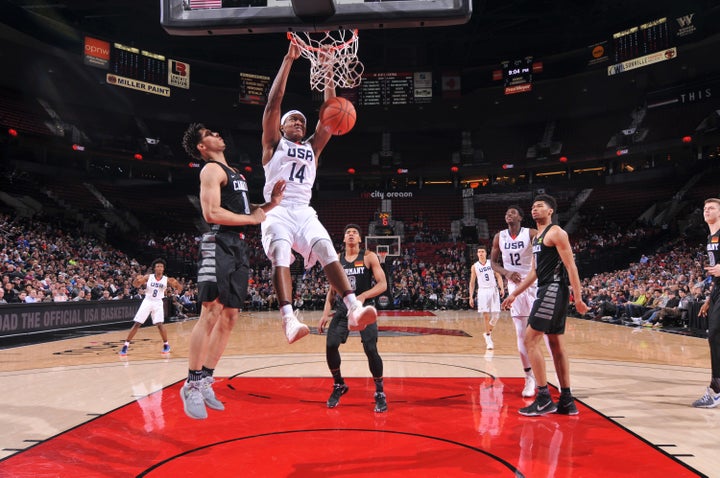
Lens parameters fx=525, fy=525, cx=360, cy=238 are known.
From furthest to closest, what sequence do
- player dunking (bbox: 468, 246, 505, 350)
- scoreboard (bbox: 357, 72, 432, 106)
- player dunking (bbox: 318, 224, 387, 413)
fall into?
1. scoreboard (bbox: 357, 72, 432, 106)
2. player dunking (bbox: 468, 246, 505, 350)
3. player dunking (bbox: 318, 224, 387, 413)

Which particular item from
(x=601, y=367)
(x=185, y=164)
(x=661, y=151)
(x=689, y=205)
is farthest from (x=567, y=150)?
(x=601, y=367)

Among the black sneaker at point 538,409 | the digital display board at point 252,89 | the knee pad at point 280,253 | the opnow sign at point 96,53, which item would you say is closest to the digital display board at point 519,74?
the digital display board at point 252,89

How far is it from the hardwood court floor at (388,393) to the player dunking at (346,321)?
25 cm

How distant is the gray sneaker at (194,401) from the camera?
404cm

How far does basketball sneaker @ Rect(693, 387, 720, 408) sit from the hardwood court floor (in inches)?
7.5

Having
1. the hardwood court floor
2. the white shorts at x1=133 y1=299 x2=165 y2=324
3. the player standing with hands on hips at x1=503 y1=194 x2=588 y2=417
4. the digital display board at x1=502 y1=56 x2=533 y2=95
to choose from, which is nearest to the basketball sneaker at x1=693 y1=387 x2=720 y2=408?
the hardwood court floor

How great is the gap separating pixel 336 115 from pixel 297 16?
92 cm

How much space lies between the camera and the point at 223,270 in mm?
4340

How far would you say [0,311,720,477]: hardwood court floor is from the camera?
156 inches

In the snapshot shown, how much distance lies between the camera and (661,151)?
90.4ft

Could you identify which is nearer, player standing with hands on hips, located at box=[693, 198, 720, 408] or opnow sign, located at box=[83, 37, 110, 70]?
player standing with hands on hips, located at box=[693, 198, 720, 408]

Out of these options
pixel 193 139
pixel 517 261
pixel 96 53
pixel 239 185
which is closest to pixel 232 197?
pixel 239 185

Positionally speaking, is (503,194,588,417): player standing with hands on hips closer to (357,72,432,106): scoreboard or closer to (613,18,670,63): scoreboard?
(613,18,670,63): scoreboard

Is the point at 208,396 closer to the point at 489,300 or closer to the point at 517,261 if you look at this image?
the point at 517,261
